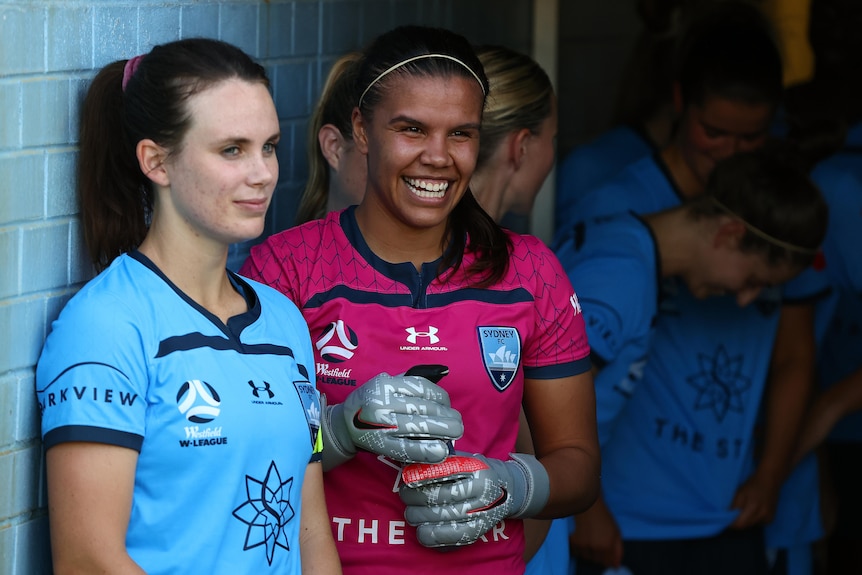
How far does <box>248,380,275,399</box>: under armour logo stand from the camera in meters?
1.73

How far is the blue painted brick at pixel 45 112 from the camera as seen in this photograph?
1.82 m

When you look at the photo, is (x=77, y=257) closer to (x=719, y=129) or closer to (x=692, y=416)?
(x=692, y=416)

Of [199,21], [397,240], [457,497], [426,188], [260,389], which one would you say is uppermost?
[199,21]

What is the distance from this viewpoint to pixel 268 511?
1.75 metres

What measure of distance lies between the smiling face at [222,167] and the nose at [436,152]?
0.32 metres

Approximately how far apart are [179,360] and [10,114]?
456mm

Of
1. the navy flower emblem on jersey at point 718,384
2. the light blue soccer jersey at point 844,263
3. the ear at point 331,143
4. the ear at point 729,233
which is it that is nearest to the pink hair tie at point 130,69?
the ear at point 331,143

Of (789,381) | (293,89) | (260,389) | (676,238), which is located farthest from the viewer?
(789,381)

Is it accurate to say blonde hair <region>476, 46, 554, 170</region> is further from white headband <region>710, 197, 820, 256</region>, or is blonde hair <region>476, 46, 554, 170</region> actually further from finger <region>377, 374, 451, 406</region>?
finger <region>377, 374, 451, 406</region>

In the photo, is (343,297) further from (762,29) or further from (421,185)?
(762,29)

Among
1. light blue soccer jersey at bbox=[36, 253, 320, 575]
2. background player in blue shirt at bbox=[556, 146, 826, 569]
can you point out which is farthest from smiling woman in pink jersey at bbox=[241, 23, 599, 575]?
background player in blue shirt at bbox=[556, 146, 826, 569]

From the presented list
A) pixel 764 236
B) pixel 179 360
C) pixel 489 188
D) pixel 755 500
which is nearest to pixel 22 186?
pixel 179 360

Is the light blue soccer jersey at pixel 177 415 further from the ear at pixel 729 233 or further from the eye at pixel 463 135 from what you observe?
the ear at pixel 729 233

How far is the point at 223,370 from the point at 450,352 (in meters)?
0.46
